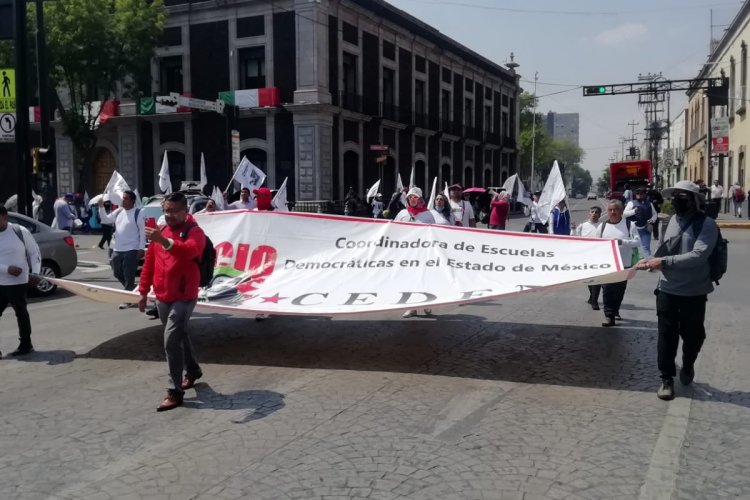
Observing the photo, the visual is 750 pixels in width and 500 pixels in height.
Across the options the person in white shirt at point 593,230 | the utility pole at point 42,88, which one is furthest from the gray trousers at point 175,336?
the utility pole at point 42,88

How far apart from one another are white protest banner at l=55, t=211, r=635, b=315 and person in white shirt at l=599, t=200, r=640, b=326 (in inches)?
71.9

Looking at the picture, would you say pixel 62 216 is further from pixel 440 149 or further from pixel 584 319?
pixel 440 149

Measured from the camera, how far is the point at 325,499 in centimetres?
399

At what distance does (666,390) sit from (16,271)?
647cm

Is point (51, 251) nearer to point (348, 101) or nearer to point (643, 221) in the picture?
point (643, 221)

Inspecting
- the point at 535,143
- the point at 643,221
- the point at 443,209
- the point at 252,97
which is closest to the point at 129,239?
the point at 443,209

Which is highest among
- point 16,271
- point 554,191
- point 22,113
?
point 22,113

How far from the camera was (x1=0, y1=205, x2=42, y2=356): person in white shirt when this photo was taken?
24.9ft

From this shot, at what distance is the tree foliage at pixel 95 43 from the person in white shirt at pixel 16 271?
25506 millimetres

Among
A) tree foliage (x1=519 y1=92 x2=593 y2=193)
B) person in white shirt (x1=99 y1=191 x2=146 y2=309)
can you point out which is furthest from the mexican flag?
tree foliage (x1=519 y1=92 x2=593 y2=193)

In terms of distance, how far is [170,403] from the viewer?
223 inches

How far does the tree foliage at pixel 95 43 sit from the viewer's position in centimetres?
3011

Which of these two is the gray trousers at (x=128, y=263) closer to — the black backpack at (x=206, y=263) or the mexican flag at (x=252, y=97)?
the black backpack at (x=206, y=263)

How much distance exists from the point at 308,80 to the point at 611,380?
29.9 m
